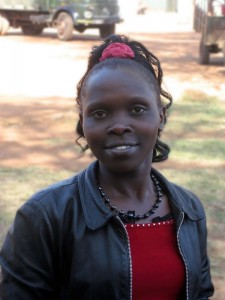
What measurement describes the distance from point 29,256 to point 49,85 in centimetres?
1124

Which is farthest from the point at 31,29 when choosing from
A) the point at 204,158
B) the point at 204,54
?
the point at 204,158

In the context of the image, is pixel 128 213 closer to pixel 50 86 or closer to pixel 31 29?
pixel 50 86

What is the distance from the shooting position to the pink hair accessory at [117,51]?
6.91 feet

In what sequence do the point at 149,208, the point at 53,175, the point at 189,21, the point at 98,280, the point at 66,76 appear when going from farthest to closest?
the point at 189,21 → the point at 66,76 → the point at 53,175 → the point at 149,208 → the point at 98,280

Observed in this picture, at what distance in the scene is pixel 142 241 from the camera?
2018 millimetres

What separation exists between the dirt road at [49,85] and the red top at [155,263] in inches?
205

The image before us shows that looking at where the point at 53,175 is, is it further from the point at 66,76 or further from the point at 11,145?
the point at 66,76

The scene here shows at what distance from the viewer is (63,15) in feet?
73.0

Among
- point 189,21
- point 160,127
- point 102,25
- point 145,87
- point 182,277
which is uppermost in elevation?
point 145,87

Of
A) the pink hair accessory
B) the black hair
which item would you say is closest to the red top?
the black hair

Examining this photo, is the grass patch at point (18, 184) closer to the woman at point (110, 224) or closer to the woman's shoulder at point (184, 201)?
the woman's shoulder at point (184, 201)

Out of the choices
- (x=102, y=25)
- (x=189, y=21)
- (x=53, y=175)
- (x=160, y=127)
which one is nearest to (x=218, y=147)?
(x=53, y=175)

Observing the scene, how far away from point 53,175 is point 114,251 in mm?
4944

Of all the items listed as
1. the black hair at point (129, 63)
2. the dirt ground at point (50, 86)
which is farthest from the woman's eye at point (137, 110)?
the dirt ground at point (50, 86)
